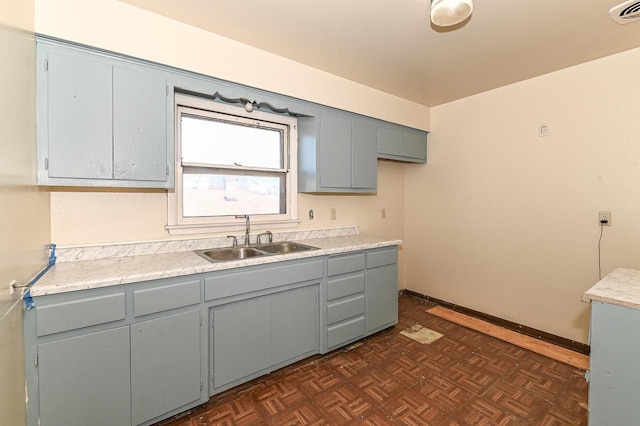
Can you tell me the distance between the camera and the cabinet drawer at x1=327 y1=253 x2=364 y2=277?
248 centimetres

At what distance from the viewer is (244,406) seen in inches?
74.8

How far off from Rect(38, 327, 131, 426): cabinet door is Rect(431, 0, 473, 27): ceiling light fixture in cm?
250

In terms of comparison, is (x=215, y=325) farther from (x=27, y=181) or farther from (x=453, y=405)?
(x=453, y=405)

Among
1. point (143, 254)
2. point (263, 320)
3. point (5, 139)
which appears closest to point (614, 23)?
point (263, 320)

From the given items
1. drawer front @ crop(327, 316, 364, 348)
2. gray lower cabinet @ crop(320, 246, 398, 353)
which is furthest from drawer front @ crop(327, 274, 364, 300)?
drawer front @ crop(327, 316, 364, 348)

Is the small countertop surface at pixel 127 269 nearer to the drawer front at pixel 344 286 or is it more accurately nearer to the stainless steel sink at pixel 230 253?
the stainless steel sink at pixel 230 253

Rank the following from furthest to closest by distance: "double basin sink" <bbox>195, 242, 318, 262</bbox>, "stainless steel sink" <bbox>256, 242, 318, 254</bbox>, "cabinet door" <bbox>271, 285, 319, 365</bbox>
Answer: "stainless steel sink" <bbox>256, 242, 318, 254</bbox> < "double basin sink" <bbox>195, 242, 318, 262</bbox> < "cabinet door" <bbox>271, 285, 319, 365</bbox>

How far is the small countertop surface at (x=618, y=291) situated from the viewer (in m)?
1.35

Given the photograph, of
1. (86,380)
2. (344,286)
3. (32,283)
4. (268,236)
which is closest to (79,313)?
(32,283)

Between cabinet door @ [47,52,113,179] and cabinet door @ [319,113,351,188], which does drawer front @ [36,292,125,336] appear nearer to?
cabinet door @ [47,52,113,179]

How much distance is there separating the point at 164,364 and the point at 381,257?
77.1 inches

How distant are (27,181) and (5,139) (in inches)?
15.1

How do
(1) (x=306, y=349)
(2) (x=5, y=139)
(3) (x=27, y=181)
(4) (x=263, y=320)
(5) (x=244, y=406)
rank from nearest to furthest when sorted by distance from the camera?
(2) (x=5, y=139), (3) (x=27, y=181), (5) (x=244, y=406), (4) (x=263, y=320), (1) (x=306, y=349)

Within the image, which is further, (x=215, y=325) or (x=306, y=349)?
(x=306, y=349)
